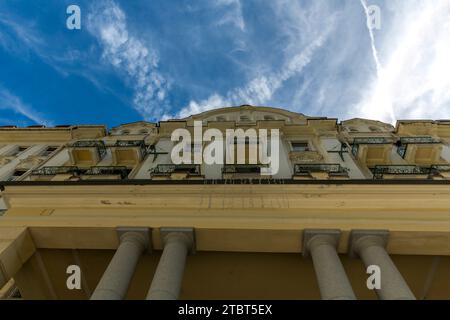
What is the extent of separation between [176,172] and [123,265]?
7.92m

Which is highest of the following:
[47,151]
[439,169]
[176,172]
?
[47,151]

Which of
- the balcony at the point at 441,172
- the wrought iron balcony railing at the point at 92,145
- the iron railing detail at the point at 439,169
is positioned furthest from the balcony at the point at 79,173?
the iron railing detail at the point at 439,169

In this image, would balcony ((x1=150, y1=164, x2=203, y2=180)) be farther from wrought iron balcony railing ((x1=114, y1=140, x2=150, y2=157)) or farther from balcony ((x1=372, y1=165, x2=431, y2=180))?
balcony ((x1=372, y1=165, x2=431, y2=180))

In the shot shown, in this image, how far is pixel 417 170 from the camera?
17125mm

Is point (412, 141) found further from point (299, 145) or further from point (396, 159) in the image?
point (299, 145)

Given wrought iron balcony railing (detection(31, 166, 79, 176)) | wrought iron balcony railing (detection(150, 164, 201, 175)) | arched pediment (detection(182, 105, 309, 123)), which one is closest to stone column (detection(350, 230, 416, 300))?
wrought iron balcony railing (detection(150, 164, 201, 175))

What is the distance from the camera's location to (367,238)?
11000mm

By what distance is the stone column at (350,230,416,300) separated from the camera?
8.63 m

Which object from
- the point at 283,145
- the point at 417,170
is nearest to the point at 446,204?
the point at 417,170

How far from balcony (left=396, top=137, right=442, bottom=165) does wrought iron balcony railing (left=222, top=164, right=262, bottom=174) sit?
10571 millimetres

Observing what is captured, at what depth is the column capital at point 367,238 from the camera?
36.0 ft

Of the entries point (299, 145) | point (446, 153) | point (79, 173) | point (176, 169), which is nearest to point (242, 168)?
point (176, 169)

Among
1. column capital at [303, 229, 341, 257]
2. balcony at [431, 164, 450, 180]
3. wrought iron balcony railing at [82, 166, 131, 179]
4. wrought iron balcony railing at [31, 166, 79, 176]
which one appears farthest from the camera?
wrought iron balcony railing at [82, 166, 131, 179]
